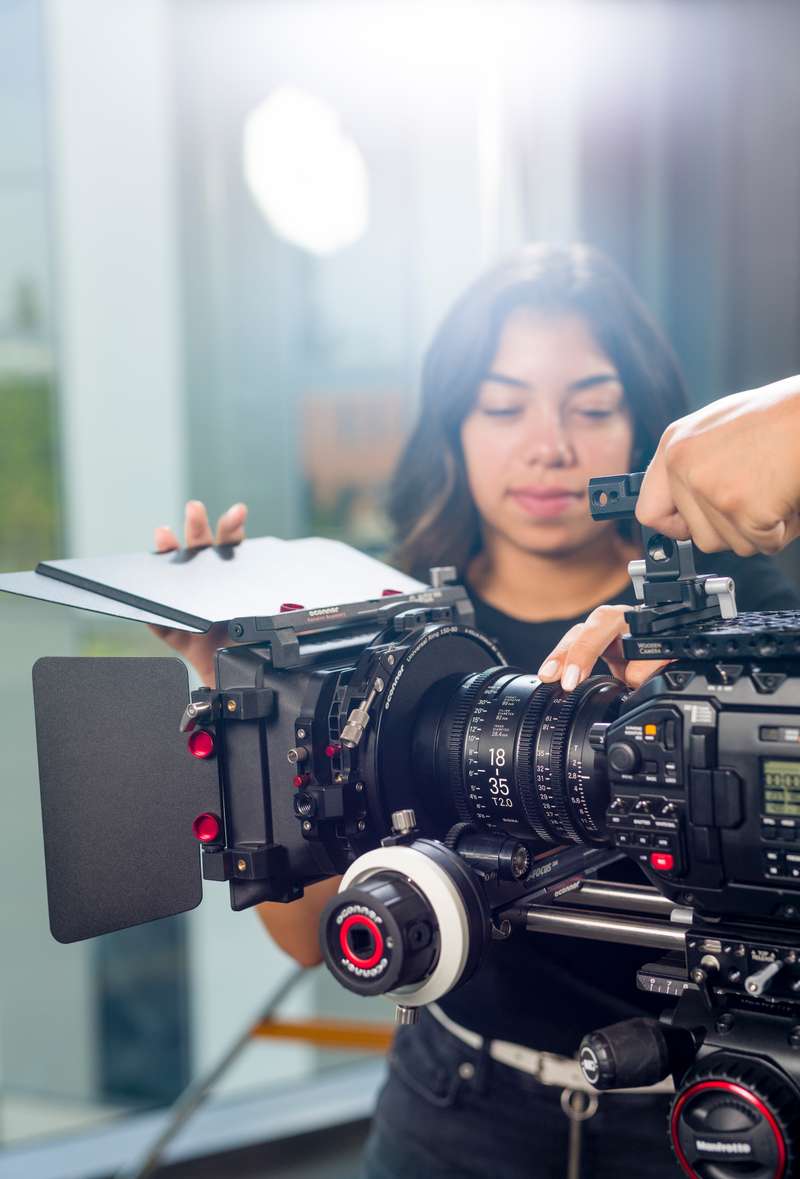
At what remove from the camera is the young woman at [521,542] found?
94cm

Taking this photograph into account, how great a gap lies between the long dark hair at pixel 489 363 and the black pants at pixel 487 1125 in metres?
0.46

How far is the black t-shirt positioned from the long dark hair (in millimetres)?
222

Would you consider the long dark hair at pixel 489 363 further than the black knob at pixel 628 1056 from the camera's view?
Yes

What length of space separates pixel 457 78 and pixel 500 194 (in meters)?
0.21

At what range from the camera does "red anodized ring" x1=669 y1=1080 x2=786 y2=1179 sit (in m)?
0.57

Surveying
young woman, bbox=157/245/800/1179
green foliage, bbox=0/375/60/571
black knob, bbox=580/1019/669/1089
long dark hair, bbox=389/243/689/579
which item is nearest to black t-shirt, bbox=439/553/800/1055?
young woman, bbox=157/245/800/1179

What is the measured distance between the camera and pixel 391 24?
6.79 ft

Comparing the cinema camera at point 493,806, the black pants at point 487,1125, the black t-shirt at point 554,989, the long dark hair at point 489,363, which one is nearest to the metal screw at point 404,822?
the cinema camera at point 493,806

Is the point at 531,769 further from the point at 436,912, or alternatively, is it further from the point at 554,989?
the point at 554,989

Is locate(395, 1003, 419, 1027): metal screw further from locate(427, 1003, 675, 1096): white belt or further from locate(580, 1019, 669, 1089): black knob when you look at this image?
locate(427, 1003, 675, 1096): white belt

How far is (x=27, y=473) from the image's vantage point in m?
1.91

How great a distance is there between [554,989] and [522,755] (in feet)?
0.73

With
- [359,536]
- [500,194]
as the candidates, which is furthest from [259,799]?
[500,194]

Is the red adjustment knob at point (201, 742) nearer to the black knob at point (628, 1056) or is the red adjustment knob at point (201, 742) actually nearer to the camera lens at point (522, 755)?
the camera lens at point (522, 755)
